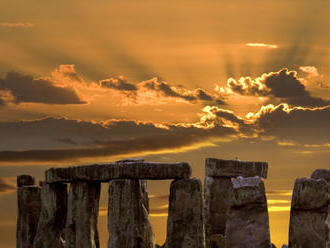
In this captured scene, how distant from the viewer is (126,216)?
14188 millimetres

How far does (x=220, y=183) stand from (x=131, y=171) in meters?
4.76

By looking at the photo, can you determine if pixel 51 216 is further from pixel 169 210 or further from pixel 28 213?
pixel 169 210

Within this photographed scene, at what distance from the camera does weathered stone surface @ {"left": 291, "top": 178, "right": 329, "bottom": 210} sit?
13.2 meters

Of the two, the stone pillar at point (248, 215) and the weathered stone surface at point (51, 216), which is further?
the weathered stone surface at point (51, 216)

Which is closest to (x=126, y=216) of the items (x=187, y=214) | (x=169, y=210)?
(x=169, y=210)

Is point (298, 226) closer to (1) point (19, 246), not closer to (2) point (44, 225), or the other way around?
(2) point (44, 225)

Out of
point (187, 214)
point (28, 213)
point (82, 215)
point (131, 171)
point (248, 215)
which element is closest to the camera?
point (248, 215)

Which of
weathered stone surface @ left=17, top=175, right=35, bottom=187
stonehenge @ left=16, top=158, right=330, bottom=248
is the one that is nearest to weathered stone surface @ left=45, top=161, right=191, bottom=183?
stonehenge @ left=16, top=158, right=330, bottom=248

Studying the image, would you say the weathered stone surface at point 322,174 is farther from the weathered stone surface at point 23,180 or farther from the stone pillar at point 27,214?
the weathered stone surface at point 23,180

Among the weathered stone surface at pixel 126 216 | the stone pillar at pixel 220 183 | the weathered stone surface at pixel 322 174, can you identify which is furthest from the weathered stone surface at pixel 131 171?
the stone pillar at pixel 220 183

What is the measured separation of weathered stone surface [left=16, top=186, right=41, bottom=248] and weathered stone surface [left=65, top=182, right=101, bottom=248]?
169cm

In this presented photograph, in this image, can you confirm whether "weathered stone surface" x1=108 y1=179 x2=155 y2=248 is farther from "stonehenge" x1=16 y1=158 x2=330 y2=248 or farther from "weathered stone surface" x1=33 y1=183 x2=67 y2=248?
"weathered stone surface" x1=33 y1=183 x2=67 y2=248

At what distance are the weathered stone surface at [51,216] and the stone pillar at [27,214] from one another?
835 millimetres

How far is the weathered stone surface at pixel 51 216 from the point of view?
15.8 meters
